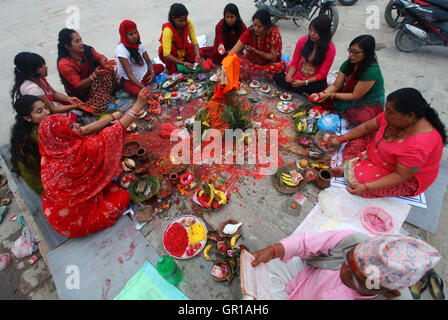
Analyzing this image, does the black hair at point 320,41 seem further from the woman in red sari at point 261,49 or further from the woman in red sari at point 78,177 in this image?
the woman in red sari at point 78,177

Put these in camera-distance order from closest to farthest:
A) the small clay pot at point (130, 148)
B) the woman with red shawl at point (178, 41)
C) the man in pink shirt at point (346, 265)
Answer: the man in pink shirt at point (346, 265)
the small clay pot at point (130, 148)
the woman with red shawl at point (178, 41)

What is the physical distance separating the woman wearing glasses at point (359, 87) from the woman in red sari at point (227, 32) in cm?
229

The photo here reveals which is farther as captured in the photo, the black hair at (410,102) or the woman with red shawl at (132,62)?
the woman with red shawl at (132,62)

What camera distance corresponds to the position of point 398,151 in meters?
2.23

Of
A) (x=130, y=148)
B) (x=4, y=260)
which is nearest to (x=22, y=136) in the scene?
(x=130, y=148)

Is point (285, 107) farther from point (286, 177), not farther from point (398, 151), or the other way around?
point (398, 151)

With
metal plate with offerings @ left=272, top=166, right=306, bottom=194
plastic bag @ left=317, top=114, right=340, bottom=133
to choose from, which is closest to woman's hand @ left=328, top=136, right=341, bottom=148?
plastic bag @ left=317, top=114, right=340, bottom=133

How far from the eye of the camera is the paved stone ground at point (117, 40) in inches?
96.2

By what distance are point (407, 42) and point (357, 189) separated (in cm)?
499

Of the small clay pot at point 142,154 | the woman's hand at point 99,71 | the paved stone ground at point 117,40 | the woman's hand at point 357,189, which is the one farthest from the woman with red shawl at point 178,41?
the woman's hand at point 357,189

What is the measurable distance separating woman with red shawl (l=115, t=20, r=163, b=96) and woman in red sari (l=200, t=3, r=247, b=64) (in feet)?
4.74

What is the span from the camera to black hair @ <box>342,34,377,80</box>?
2.76 metres

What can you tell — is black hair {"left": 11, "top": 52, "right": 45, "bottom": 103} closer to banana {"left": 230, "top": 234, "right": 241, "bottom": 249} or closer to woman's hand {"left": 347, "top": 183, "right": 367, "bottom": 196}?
banana {"left": 230, "top": 234, "right": 241, "bottom": 249}

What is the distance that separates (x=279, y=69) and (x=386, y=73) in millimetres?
2372
